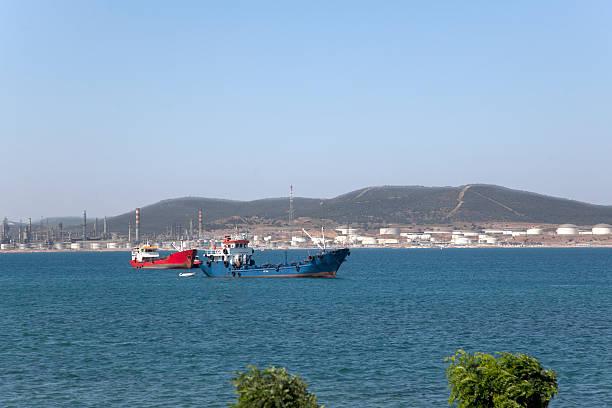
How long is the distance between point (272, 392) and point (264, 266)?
124m

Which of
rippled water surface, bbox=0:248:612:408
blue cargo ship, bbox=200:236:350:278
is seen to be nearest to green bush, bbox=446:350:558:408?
rippled water surface, bbox=0:248:612:408

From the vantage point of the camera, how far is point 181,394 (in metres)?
36.1

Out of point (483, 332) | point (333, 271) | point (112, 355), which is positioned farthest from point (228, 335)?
point (333, 271)

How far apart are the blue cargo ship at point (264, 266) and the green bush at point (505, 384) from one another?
11481 centimetres

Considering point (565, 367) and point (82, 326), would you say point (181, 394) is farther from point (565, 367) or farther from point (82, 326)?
point (82, 326)

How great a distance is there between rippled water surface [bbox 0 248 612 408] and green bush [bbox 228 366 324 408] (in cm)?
1634

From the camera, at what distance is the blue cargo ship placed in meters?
140

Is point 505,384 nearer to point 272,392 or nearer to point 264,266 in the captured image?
point 272,392

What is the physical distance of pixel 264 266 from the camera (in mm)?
142000

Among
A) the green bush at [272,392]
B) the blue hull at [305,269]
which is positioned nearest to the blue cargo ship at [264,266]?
the blue hull at [305,269]

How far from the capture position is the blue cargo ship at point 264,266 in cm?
14038

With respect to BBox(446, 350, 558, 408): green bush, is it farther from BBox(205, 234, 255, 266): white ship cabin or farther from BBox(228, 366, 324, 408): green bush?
BBox(205, 234, 255, 266): white ship cabin

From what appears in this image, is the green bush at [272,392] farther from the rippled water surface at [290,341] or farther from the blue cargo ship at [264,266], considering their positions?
the blue cargo ship at [264,266]

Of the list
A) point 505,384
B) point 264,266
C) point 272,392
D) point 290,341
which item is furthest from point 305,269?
point 272,392
